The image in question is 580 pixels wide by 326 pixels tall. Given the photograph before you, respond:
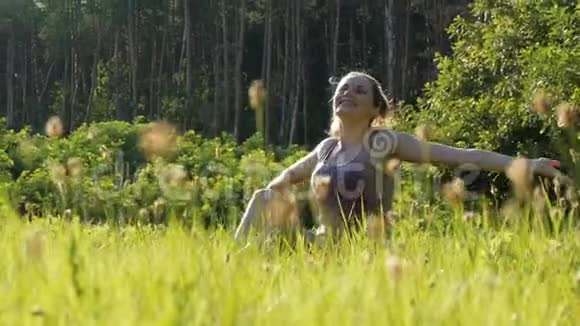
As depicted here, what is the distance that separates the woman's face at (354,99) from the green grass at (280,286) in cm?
159

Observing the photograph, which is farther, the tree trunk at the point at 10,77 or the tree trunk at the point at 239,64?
the tree trunk at the point at 10,77

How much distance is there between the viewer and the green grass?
1187mm

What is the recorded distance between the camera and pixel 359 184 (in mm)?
3576

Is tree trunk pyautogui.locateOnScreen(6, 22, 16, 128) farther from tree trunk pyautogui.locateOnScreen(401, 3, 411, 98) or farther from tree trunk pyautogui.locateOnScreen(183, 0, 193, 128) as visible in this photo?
tree trunk pyautogui.locateOnScreen(401, 3, 411, 98)

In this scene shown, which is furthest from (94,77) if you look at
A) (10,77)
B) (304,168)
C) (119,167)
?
(304,168)

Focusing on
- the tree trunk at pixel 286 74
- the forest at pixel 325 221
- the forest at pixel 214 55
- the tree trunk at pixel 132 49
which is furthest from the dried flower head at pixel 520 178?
the tree trunk at pixel 132 49

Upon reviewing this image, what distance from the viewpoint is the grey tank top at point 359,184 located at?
3557 mm

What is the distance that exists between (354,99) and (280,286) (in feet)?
6.84

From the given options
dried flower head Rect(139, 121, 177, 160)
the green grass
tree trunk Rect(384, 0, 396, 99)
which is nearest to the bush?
the green grass

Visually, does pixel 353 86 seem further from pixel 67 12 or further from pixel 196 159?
pixel 67 12

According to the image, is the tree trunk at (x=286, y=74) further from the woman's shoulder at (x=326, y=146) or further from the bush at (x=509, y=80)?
the woman's shoulder at (x=326, y=146)

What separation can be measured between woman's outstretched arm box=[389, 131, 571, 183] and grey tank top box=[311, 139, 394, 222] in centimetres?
10

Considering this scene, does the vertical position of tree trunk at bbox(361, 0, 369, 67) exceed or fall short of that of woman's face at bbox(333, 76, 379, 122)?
it exceeds it

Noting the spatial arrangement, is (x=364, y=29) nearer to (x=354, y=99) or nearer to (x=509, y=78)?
(x=509, y=78)
